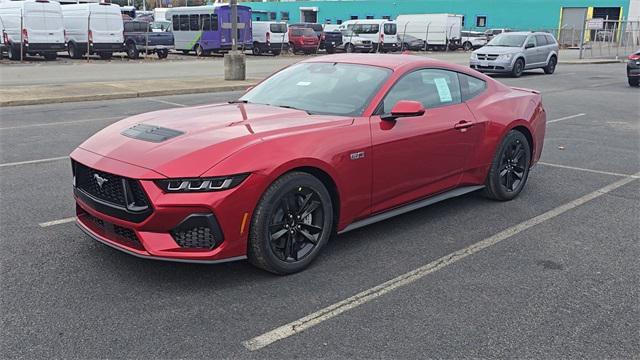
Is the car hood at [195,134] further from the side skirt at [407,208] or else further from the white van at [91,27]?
the white van at [91,27]

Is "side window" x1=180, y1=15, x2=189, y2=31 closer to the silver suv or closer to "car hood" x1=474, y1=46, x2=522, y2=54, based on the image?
the silver suv

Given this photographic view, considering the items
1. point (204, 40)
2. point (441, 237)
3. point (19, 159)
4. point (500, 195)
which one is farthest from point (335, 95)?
point (204, 40)

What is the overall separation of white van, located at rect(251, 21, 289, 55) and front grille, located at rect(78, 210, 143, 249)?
101ft

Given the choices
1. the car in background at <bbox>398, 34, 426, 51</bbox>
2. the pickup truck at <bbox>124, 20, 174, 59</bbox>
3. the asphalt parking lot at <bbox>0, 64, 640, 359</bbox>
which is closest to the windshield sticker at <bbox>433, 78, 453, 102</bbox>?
the asphalt parking lot at <bbox>0, 64, 640, 359</bbox>

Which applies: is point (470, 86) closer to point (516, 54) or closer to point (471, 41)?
point (516, 54)

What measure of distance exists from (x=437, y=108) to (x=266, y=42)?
29.8m

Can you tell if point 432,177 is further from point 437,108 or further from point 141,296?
point 141,296

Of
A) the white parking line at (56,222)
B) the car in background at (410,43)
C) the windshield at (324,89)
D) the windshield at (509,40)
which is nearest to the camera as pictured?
the windshield at (324,89)

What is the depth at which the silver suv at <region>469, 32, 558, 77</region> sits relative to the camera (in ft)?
71.9

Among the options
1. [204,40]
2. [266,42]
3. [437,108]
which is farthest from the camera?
[266,42]

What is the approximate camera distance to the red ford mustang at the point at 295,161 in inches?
143

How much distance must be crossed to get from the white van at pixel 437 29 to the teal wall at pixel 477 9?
59.2 feet

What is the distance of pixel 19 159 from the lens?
7.48m

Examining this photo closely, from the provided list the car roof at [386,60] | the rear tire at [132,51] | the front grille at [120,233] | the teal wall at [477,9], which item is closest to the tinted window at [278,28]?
the rear tire at [132,51]
